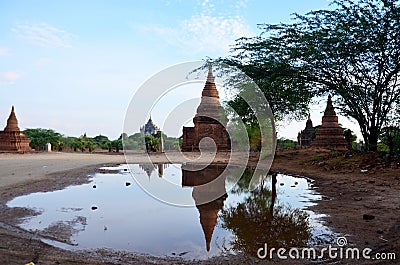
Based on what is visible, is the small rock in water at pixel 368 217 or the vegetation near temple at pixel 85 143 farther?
the vegetation near temple at pixel 85 143

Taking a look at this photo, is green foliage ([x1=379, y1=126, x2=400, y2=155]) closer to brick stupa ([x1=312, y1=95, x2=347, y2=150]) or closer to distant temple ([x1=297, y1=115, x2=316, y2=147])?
brick stupa ([x1=312, y1=95, x2=347, y2=150])

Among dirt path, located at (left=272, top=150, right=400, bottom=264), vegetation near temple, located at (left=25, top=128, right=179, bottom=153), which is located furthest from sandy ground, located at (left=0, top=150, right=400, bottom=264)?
vegetation near temple, located at (left=25, top=128, right=179, bottom=153)

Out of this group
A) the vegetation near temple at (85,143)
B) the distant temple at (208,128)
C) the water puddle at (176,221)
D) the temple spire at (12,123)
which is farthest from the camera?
the vegetation near temple at (85,143)

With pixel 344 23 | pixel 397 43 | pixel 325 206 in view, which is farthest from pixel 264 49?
pixel 325 206

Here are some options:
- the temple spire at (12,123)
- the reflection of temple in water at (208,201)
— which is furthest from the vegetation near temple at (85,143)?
the reflection of temple in water at (208,201)

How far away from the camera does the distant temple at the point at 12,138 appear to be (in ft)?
107

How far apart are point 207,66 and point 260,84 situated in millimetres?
3738

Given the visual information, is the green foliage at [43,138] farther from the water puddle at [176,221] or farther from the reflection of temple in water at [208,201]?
the water puddle at [176,221]

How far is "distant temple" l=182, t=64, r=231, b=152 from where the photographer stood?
3234 cm

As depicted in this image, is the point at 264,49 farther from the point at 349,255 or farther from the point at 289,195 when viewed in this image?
the point at 349,255

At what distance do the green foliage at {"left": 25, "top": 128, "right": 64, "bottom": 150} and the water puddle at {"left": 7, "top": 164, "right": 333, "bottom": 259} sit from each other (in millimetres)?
34668

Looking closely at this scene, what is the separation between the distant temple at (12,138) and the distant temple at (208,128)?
614 inches

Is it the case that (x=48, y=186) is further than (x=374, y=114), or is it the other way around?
(x=374, y=114)

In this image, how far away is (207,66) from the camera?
1978cm
